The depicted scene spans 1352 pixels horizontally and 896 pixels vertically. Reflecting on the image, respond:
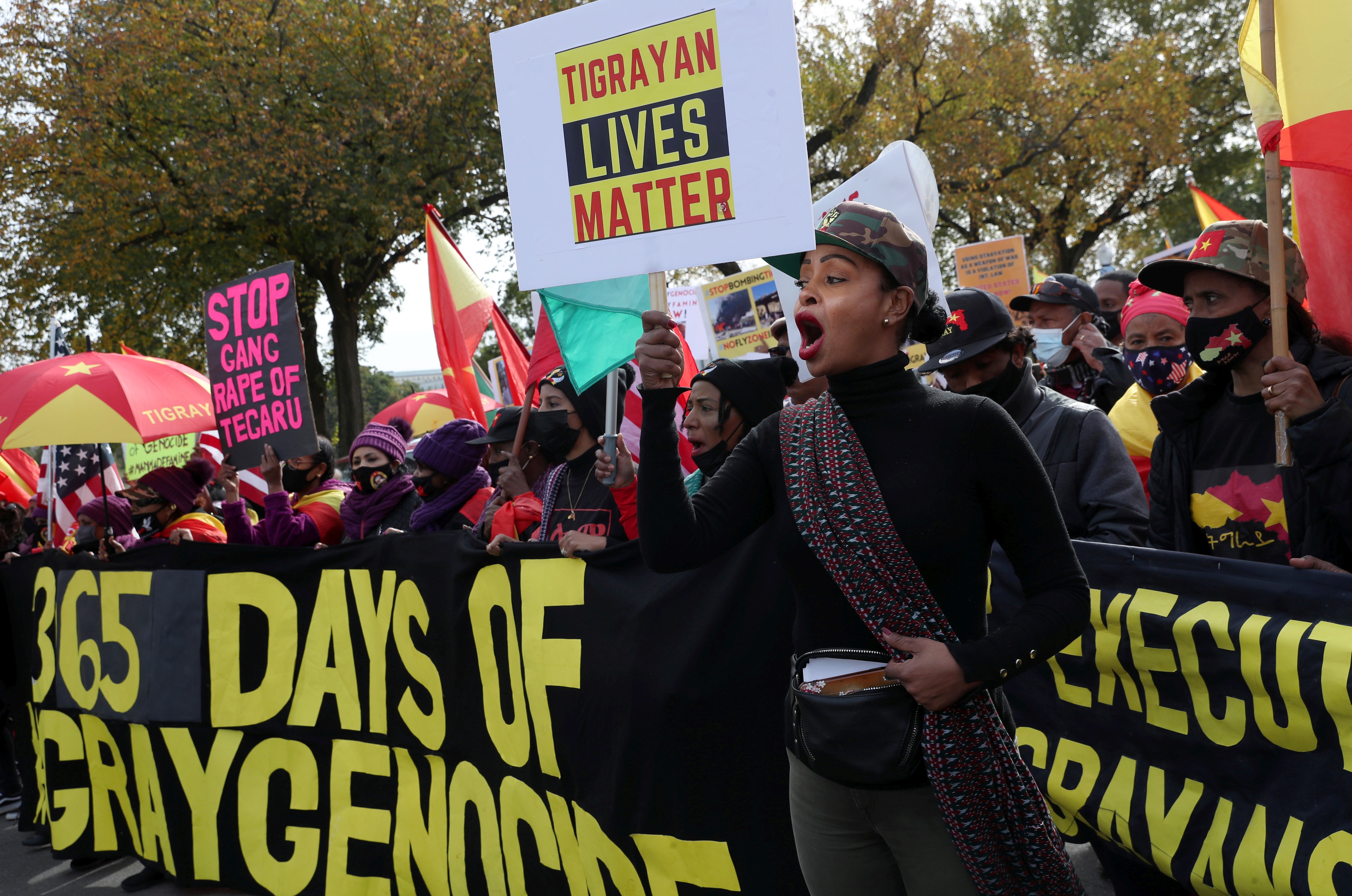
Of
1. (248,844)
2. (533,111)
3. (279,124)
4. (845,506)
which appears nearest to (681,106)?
(533,111)

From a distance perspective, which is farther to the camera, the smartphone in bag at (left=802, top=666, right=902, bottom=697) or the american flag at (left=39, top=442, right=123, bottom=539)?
the american flag at (left=39, top=442, right=123, bottom=539)

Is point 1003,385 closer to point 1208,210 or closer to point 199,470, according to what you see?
point 1208,210

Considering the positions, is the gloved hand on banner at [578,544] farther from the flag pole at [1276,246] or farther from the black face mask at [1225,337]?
the flag pole at [1276,246]

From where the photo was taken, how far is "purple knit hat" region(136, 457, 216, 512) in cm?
593

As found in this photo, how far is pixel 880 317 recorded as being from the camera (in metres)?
1.92

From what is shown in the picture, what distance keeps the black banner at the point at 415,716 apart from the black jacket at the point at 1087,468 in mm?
1066

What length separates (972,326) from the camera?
3.49 metres

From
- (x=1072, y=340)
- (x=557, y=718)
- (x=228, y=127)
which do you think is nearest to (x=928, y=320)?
(x=557, y=718)

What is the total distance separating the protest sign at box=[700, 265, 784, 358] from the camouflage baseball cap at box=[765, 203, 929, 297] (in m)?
5.85

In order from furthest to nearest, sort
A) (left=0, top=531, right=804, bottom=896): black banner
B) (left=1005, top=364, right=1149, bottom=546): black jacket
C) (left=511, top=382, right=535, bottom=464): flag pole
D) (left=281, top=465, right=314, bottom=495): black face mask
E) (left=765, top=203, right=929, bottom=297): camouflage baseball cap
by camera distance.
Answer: (left=281, top=465, right=314, bottom=495): black face mask < (left=511, top=382, right=535, bottom=464): flag pole < (left=1005, top=364, right=1149, bottom=546): black jacket < (left=0, top=531, right=804, bottom=896): black banner < (left=765, top=203, right=929, bottom=297): camouflage baseball cap

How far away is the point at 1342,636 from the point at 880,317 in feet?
4.03

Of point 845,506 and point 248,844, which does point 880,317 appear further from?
point 248,844

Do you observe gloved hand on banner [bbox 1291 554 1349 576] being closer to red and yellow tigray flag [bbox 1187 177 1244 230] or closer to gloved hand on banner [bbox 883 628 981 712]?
gloved hand on banner [bbox 883 628 981 712]

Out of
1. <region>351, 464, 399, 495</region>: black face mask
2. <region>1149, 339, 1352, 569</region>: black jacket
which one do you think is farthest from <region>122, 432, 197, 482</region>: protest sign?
<region>1149, 339, 1352, 569</region>: black jacket
